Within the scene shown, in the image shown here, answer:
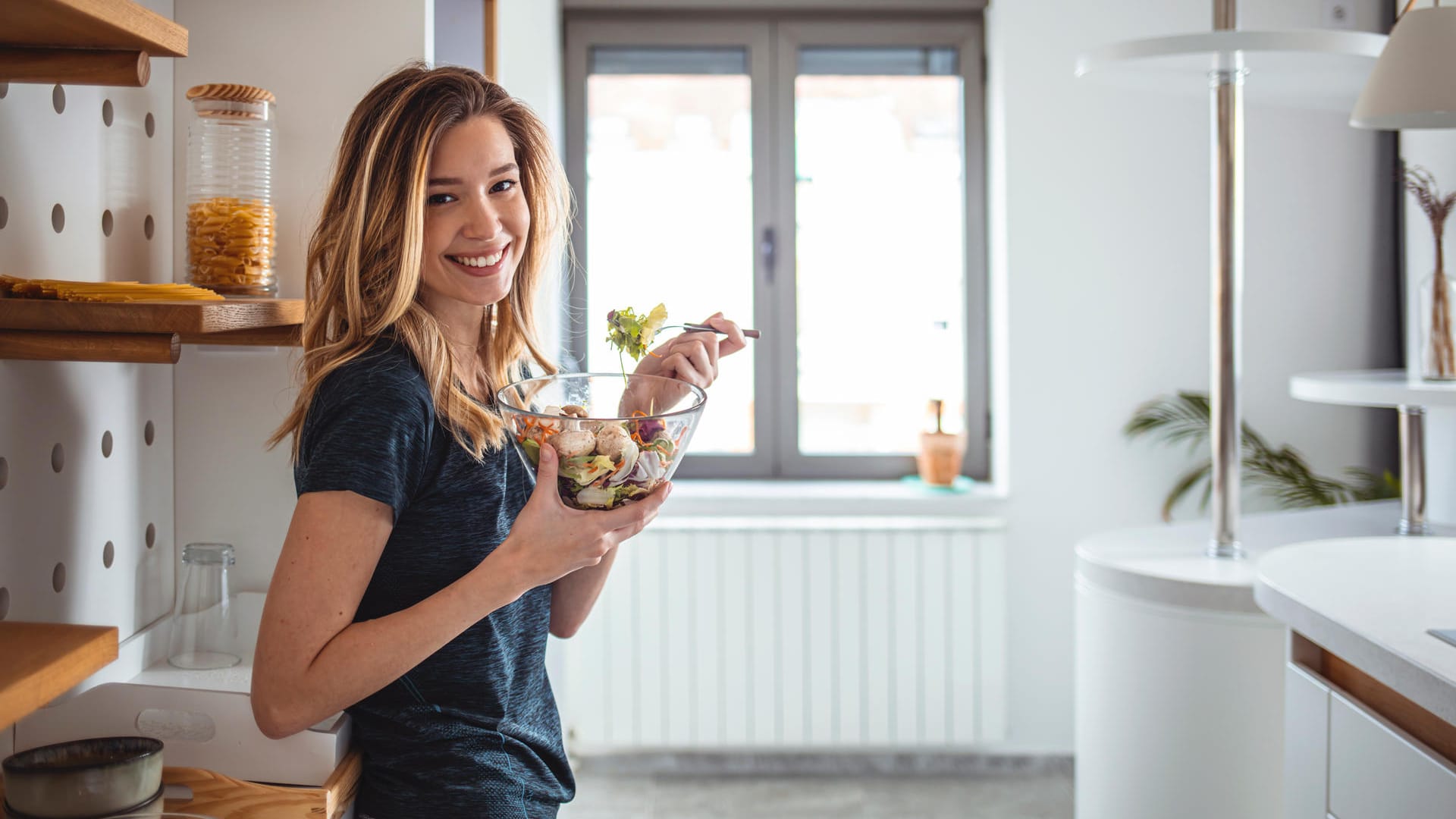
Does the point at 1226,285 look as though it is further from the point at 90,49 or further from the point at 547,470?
the point at 90,49

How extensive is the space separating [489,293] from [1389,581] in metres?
1.05

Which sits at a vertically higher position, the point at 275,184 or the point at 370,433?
the point at 275,184

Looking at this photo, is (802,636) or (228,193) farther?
(802,636)

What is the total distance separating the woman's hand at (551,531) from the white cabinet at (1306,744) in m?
0.79

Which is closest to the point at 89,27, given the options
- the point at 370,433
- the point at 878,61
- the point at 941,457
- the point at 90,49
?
the point at 90,49

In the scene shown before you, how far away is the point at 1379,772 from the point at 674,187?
2535mm

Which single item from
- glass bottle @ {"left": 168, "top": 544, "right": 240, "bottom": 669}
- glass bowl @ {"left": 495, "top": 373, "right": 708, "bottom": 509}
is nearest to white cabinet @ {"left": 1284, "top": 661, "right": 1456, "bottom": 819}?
glass bowl @ {"left": 495, "top": 373, "right": 708, "bottom": 509}

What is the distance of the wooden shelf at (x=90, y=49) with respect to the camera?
2.71 feet

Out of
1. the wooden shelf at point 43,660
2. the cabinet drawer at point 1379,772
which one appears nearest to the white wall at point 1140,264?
the cabinet drawer at point 1379,772

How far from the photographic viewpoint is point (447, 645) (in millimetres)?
1097

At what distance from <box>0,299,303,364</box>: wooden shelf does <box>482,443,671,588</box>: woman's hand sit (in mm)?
319

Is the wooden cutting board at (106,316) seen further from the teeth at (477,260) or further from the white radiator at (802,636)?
the white radiator at (802,636)

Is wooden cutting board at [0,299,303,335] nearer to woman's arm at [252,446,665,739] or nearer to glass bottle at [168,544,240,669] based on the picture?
woman's arm at [252,446,665,739]

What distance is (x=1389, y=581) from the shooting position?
1.26 metres
